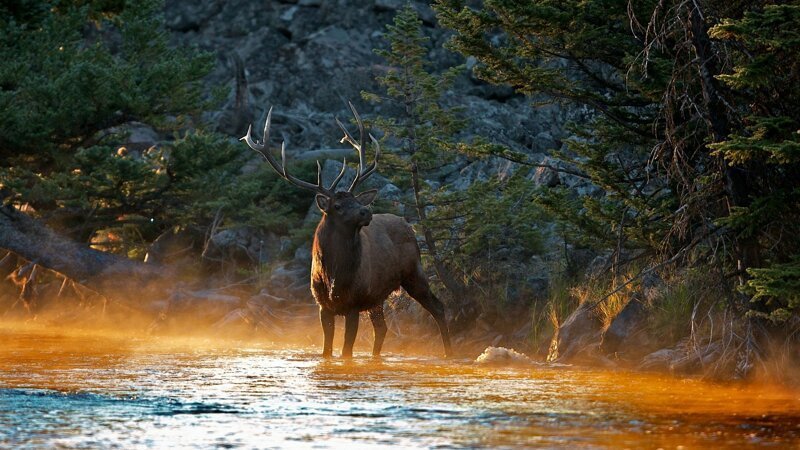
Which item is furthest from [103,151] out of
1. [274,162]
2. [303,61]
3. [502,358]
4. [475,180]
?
[303,61]

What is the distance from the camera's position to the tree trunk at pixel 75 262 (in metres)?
19.0

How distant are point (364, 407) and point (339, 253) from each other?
4899 mm

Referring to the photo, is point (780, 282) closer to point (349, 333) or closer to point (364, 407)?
point (364, 407)

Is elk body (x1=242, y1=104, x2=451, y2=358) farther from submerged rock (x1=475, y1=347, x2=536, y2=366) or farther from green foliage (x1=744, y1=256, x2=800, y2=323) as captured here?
green foliage (x1=744, y1=256, x2=800, y2=323)

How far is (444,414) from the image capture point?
765cm

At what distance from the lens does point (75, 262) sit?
63.1 feet

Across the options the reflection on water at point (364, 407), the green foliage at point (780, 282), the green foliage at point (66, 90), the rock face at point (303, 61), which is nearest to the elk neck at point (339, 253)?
the reflection on water at point (364, 407)

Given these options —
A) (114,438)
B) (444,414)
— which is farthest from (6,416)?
(444,414)

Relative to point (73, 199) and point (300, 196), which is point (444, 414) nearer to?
point (73, 199)

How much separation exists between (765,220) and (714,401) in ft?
6.00

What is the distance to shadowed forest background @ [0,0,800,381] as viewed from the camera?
9914mm

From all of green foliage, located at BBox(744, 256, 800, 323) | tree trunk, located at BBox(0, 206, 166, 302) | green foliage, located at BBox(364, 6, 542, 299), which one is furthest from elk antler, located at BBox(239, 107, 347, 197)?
tree trunk, located at BBox(0, 206, 166, 302)

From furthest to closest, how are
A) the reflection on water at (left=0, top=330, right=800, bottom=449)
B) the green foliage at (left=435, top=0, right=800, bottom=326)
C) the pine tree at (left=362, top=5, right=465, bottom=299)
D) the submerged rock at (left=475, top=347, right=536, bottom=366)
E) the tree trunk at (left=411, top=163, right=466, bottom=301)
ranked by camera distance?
the tree trunk at (left=411, top=163, right=466, bottom=301), the pine tree at (left=362, top=5, right=465, bottom=299), the submerged rock at (left=475, top=347, right=536, bottom=366), the green foliage at (left=435, top=0, right=800, bottom=326), the reflection on water at (left=0, top=330, right=800, bottom=449)

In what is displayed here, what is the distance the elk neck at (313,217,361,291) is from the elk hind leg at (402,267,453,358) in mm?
1520
